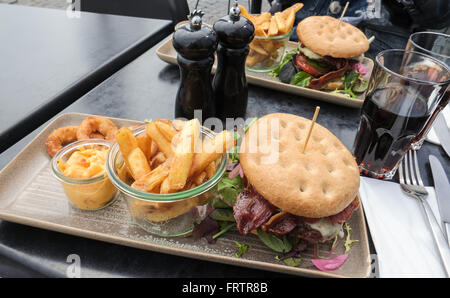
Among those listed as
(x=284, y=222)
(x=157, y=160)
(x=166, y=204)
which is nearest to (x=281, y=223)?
(x=284, y=222)

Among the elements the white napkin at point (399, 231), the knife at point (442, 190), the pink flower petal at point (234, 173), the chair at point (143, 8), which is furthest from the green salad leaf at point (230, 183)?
the chair at point (143, 8)

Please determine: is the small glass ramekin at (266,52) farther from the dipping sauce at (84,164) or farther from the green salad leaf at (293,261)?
the green salad leaf at (293,261)

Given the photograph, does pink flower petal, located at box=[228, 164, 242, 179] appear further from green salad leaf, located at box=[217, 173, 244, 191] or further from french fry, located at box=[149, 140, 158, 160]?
french fry, located at box=[149, 140, 158, 160]

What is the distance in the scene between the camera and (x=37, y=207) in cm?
117

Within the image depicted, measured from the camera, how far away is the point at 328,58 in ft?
6.08

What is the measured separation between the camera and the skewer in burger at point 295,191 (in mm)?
1004

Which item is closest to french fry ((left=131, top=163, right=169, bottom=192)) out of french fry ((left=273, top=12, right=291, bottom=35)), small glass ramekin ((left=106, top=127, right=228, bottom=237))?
small glass ramekin ((left=106, top=127, right=228, bottom=237))

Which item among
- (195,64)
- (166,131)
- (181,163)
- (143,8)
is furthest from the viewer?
(143,8)

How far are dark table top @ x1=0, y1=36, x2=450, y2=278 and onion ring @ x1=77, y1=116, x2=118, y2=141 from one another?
19cm

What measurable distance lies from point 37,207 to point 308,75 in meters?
1.50

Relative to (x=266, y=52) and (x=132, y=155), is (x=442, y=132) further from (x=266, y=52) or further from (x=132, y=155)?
(x=132, y=155)

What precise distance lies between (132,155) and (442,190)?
1155 millimetres
